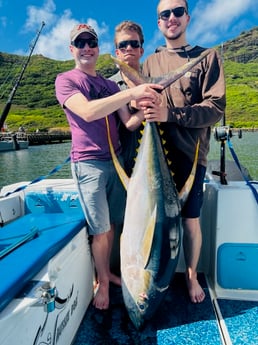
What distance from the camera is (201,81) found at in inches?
73.8

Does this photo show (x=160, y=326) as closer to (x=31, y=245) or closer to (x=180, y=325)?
(x=180, y=325)

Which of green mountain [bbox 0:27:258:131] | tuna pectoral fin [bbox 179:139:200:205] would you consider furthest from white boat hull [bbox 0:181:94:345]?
green mountain [bbox 0:27:258:131]

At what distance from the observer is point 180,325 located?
5.99 feet

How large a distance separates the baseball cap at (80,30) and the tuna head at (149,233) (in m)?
0.66

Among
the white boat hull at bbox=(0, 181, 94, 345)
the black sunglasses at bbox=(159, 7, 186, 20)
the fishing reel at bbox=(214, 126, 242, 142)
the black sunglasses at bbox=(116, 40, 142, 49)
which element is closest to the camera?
the white boat hull at bbox=(0, 181, 94, 345)

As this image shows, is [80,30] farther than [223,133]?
No

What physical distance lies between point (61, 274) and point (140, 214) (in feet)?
1.56

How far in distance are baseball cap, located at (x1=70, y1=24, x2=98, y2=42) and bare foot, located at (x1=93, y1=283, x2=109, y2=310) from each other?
1.50 m

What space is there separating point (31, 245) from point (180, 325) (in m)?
0.96

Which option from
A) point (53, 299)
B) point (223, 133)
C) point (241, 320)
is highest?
point (223, 133)

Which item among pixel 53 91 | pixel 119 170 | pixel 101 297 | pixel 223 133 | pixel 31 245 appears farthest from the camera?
pixel 53 91

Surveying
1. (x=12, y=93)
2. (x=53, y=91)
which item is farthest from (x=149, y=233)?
(x=53, y=91)

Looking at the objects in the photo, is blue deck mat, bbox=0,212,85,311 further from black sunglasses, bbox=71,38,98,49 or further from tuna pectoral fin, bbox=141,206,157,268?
black sunglasses, bbox=71,38,98,49

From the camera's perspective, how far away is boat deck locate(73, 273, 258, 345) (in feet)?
5.59
